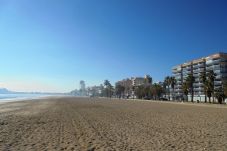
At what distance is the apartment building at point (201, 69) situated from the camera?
4929 inches

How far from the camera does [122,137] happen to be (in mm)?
14836

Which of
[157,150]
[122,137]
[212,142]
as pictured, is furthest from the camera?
[122,137]

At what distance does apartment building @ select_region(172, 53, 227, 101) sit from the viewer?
125m

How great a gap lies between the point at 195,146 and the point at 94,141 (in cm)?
469

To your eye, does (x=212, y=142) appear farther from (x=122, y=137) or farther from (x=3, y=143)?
(x=3, y=143)

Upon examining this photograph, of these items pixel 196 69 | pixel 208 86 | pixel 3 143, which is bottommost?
pixel 3 143

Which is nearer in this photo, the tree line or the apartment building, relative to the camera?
the tree line

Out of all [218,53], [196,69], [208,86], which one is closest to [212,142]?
[208,86]

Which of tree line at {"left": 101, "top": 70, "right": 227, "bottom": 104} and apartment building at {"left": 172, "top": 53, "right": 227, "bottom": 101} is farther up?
apartment building at {"left": 172, "top": 53, "right": 227, "bottom": 101}

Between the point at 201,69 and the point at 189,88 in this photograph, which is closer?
the point at 189,88

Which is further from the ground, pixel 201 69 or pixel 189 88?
pixel 201 69

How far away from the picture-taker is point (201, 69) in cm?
14338

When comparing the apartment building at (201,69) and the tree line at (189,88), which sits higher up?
the apartment building at (201,69)

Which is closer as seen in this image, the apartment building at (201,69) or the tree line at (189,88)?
the tree line at (189,88)
